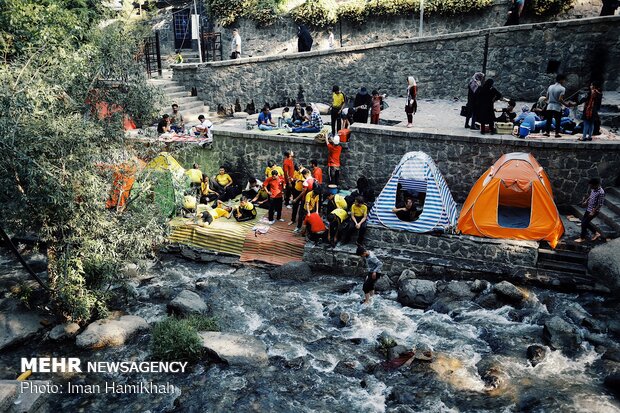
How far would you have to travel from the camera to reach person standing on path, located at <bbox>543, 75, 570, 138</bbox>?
39.7 feet

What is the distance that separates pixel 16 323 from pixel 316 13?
15475 millimetres

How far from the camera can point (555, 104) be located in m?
12.3

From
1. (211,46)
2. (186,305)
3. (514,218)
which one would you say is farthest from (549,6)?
Result: (186,305)

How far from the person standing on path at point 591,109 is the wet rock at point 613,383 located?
20.1 ft

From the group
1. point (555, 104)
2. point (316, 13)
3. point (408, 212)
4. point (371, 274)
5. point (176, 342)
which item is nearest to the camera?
point (176, 342)

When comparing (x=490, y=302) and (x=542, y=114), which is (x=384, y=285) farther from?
(x=542, y=114)

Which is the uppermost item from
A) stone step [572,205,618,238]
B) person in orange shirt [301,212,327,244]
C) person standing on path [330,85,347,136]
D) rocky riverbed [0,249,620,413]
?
person standing on path [330,85,347,136]

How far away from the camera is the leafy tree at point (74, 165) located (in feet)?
26.7

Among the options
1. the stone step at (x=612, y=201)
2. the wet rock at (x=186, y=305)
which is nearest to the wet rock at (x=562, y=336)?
Answer: the stone step at (x=612, y=201)

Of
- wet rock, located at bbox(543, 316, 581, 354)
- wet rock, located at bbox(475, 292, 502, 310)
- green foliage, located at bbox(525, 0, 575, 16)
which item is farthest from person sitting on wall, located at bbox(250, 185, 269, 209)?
green foliage, located at bbox(525, 0, 575, 16)

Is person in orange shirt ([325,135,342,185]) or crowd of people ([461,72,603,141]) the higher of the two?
A: crowd of people ([461,72,603,141])

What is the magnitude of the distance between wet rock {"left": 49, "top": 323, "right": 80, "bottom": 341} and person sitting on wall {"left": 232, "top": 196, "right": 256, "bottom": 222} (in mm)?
4626

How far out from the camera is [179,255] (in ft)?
42.4

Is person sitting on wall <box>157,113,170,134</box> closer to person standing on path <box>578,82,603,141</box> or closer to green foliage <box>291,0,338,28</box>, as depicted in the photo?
green foliage <box>291,0,338,28</box>
